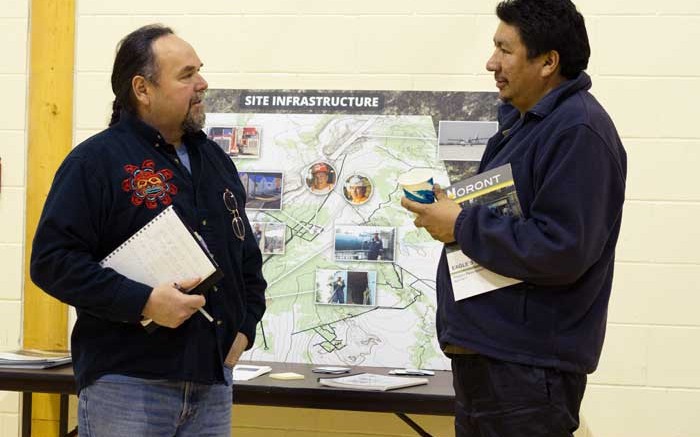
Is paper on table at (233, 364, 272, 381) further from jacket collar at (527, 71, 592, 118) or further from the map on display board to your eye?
jacket collar at (527, 71, 592, 118)

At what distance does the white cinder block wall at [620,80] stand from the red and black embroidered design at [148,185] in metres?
1.59

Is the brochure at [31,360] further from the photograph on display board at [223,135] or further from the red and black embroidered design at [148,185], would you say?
the red and black embroidered design at [148,185]

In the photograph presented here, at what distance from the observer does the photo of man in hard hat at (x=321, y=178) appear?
131 inches

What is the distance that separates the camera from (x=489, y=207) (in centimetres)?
172

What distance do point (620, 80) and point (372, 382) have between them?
152 centimetres

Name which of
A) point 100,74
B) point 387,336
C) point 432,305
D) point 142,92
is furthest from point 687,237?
point 100,74

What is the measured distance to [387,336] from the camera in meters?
3.20

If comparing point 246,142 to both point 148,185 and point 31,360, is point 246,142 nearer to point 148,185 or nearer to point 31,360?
point 31,360

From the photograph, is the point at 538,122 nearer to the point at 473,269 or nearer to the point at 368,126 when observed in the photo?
the point at 473,269

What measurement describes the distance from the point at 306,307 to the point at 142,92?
1.46 metres

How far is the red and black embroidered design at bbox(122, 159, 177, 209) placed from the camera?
1.84 meters

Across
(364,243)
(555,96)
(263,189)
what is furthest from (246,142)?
(555,96)

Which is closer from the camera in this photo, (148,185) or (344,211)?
(148,185)

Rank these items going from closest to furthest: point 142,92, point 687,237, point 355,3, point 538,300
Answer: point 538,300, point 142,92, point 687,237, point 355,3
